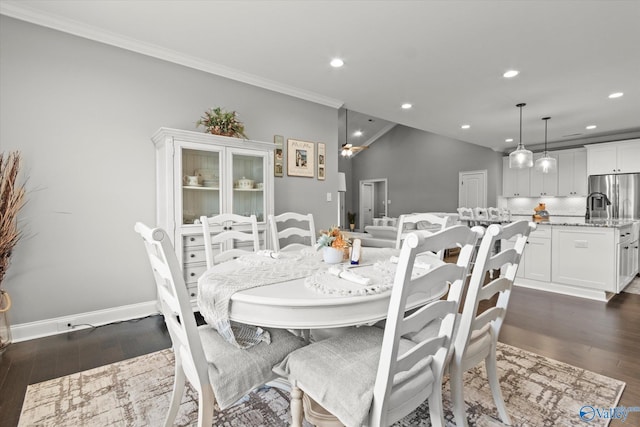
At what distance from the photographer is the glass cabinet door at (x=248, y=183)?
323 cm

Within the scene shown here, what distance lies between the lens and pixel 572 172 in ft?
22.9

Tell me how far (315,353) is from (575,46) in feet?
11.8

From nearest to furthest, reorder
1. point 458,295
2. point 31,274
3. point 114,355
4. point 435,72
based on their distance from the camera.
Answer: point 458,295 < point 114,355 < point 31,274 < point 435,72

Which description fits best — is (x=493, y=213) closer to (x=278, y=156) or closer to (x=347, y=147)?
(x=347, y=147)

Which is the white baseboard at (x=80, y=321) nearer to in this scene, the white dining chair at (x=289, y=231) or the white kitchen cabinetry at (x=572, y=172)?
the white dining chair at (x=289, y=231)

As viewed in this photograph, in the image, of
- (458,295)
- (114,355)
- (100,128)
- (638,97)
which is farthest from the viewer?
(638,97)

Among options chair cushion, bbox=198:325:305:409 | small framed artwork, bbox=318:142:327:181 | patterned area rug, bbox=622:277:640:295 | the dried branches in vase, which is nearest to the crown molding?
small framed artwork, bbox=318:142:327:181

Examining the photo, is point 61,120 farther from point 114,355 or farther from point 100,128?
point 114,355

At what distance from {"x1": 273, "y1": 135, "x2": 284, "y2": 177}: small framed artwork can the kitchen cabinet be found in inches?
249

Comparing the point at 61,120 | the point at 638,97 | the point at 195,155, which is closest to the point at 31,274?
the point at 61,120

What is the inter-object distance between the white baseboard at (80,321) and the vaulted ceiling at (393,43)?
96.8 inches

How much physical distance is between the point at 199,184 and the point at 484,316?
8.60 ft

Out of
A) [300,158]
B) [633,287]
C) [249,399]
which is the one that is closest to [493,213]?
[633,287]

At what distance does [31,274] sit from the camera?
8.29 feet
